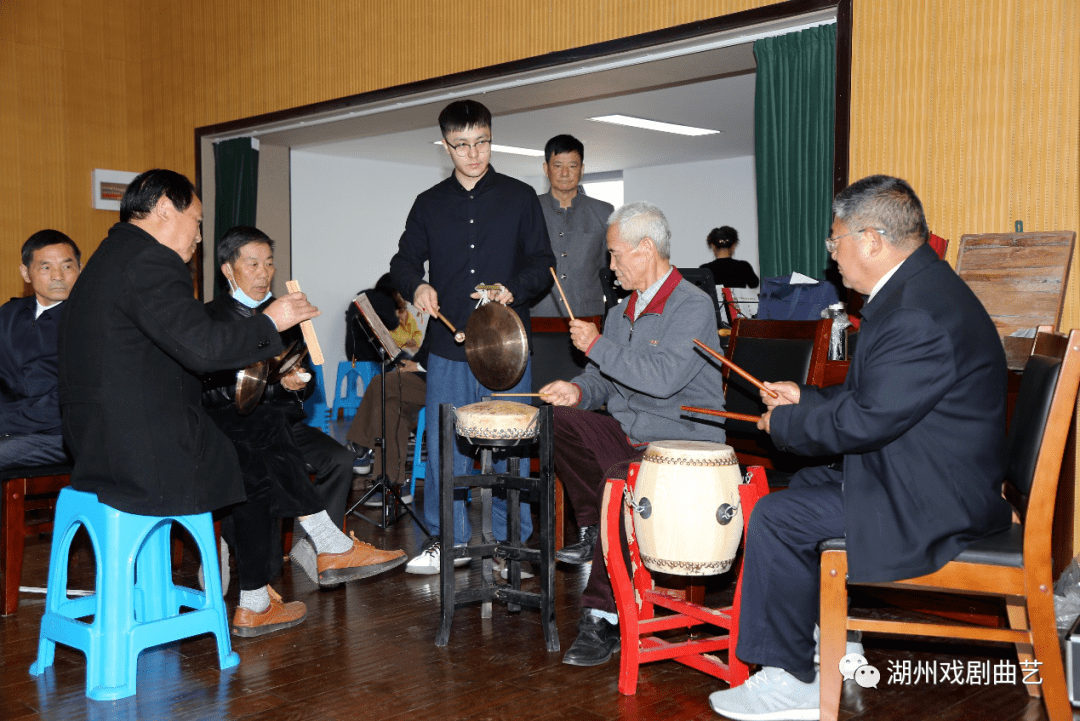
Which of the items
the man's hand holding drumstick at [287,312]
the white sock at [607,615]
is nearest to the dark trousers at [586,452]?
the white sock at [607,615]

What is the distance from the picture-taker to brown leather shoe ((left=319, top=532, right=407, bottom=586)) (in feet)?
11.6

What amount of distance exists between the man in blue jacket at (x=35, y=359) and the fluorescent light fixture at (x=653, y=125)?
5.54m

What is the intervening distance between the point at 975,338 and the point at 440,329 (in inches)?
77.1

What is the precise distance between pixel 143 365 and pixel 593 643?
1503 mm

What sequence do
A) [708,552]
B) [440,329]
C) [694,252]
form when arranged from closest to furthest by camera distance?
[708,552] → [440,329] → [694,252]

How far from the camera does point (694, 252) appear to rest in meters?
11.4

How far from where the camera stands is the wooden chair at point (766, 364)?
3.41 metres

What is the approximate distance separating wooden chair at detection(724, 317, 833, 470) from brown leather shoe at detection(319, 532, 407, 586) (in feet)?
4.56

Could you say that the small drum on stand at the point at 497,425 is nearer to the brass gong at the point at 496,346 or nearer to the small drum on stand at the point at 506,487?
the small drum on stand at the point at 506,487

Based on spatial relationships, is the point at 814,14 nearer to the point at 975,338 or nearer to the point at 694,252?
the point at 975,338

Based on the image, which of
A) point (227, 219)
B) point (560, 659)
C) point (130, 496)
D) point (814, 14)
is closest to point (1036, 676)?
point (560, 659)

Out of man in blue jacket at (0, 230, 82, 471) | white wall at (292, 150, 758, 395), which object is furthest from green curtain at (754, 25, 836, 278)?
white wall at (292, 150, 758, 395)

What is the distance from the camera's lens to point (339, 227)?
34.2ft

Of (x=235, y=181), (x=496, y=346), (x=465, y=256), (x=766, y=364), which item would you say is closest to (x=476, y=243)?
(x=465, y=256)
